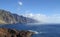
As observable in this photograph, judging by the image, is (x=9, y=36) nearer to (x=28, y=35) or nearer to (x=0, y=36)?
(x=0, y=36)

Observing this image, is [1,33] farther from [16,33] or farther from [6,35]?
[16,33]

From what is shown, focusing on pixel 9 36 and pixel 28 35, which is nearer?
pixel 9 36

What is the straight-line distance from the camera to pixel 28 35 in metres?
59.7

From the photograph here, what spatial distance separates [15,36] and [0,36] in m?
5.63

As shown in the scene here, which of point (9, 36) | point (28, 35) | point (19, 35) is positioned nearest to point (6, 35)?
point (9, 36)

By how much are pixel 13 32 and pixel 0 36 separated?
16.1 feet

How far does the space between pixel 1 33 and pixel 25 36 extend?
32.1ft

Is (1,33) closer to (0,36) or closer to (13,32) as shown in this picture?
(0,36)

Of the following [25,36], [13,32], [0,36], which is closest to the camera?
[0,36]

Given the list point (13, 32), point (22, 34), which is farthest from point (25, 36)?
point (13, 32)

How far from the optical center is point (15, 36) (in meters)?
53.8

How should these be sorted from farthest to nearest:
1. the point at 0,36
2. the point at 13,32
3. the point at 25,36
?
the point at 25,36
the point at 13,32
the point at 0,36

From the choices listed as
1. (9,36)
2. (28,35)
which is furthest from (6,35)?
(28,35)

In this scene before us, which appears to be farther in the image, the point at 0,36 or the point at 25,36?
the point at 25,36
